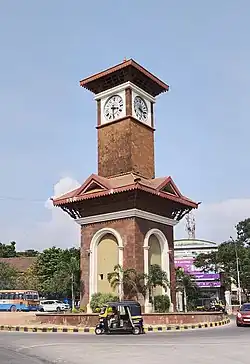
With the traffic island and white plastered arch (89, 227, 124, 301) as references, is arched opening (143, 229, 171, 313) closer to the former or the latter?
white plastered arch (89, 227, 124, 301)

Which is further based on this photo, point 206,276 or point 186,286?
point 206,276

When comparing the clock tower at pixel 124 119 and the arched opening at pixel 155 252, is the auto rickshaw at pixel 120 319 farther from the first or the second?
the clock tower at pixel 124 119

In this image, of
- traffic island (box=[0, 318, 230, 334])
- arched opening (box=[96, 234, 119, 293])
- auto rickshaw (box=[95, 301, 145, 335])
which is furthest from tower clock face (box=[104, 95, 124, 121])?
auto rickshaw (box=[95, 301, 145, 335])

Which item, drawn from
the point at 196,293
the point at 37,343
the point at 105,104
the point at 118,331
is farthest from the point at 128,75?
the point at 196,293

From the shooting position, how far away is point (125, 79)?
3114 centimetres

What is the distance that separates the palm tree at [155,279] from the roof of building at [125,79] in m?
11.8

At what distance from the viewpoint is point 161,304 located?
92.1 ft

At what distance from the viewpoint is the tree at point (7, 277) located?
6141cm

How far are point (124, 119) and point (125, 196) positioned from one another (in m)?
5.63

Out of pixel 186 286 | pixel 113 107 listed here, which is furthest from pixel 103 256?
pixel 186 286

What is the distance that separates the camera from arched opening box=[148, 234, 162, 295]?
95.2 ft

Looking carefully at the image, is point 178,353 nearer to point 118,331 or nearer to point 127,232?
point 118,331

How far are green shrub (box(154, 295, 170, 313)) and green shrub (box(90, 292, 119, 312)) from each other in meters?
2.46

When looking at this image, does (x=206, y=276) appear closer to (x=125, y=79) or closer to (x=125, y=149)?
(x=125, y=149)
